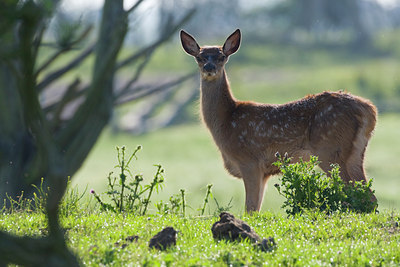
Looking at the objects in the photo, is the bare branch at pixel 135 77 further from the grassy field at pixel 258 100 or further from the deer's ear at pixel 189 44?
the deer's ear at pixel 189 44

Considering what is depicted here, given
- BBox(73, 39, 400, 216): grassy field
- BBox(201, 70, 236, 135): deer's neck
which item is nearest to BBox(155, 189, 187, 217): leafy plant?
BBox(73, 39, 400, 216): grassy field

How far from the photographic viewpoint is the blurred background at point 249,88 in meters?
22.8

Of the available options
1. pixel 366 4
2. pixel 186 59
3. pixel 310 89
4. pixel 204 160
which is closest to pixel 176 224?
pixel 204 160

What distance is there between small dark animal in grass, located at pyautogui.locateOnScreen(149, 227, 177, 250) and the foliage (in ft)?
6.73

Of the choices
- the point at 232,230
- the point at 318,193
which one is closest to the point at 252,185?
the point at 318,193

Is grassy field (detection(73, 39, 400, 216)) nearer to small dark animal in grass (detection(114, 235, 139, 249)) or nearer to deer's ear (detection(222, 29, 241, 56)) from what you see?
deer's ear (detection(222, 29, 241, 56))

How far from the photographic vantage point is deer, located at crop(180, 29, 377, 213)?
8.61 metres

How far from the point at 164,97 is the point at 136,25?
40.3m

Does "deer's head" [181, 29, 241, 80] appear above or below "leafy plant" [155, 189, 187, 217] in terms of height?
above

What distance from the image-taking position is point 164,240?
5492mm

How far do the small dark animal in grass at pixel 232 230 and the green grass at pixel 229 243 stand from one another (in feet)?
0.34

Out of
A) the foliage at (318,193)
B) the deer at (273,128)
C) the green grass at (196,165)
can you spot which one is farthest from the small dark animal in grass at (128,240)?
the green grass at (196,165)

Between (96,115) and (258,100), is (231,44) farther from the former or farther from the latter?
(258,100)

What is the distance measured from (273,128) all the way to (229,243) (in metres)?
3.64
